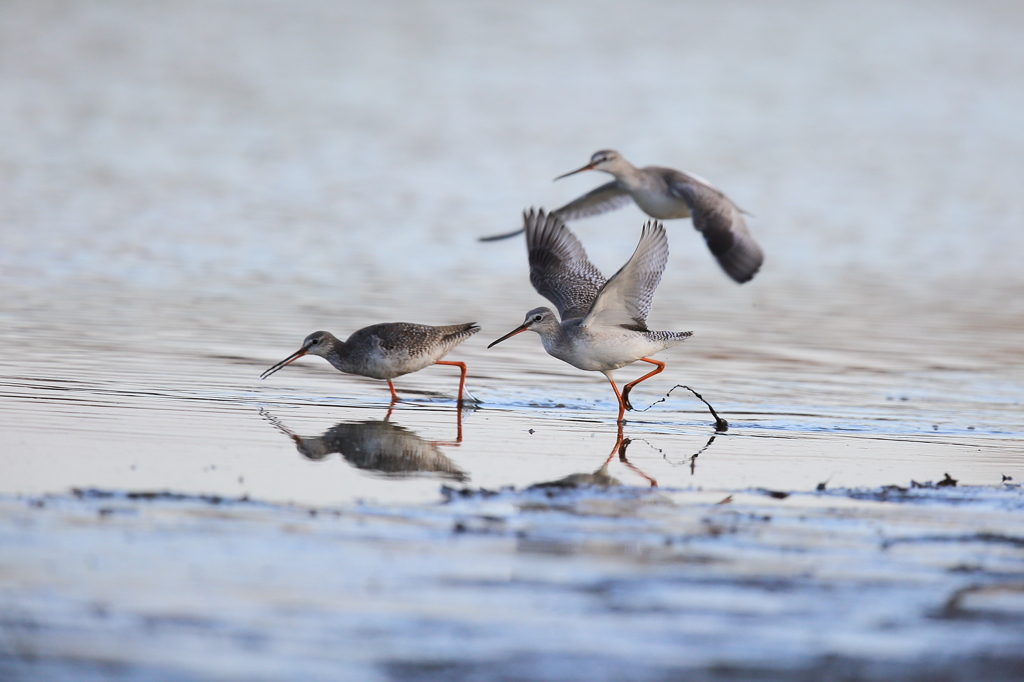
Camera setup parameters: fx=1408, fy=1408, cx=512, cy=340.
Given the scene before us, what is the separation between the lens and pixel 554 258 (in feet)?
36.3

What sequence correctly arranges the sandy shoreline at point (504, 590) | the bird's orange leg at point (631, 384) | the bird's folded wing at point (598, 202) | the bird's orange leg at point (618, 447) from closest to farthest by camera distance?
1. the sandy shoreline at point (504, 590)
2. the bird's orange leg at point (618, 447)
3. the bird's orange leg at point (631, 384)
4. the bird's folded wing at point (598, 202)

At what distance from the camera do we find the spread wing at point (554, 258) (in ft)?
35.9

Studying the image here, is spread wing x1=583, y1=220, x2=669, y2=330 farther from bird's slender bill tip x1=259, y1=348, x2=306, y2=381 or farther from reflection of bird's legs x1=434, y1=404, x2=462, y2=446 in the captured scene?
bird's slender bill tip x1=259, y1=348, x2=306, y2=381

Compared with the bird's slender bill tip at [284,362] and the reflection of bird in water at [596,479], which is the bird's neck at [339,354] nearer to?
the bird's slender bill tip at [284,362]

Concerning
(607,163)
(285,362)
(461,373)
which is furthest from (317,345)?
(607,163)

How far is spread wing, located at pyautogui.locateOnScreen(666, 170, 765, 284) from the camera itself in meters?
9.98

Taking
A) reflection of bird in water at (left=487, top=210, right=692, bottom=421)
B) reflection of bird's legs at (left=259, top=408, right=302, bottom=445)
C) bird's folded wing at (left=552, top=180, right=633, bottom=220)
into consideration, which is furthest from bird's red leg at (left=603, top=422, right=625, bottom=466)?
bird's folded wing at (left=552, top=180, right=633, bottom=220)

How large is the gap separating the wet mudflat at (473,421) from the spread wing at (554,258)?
2.62 feet

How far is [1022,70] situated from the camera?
4125 centimetres

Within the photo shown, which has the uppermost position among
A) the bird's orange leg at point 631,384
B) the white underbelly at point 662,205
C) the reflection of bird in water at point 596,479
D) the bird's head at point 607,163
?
the bird's head at point 607,163

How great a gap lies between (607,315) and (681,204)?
5.56 ft

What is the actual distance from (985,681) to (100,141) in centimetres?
2281

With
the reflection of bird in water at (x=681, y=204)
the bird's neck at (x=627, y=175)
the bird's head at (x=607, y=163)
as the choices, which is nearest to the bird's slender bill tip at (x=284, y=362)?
the reflection of bird in water at (x=681, y=204)

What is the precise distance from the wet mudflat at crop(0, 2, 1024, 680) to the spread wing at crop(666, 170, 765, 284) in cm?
102
